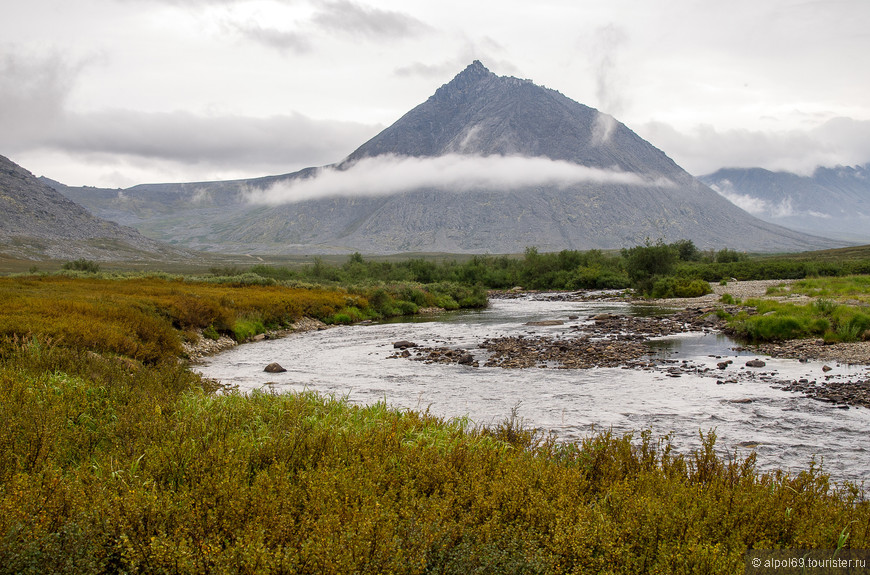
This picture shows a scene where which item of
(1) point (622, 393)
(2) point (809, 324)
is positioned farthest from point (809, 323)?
(1) point (622, 393)

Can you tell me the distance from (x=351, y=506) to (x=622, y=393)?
40.7ft

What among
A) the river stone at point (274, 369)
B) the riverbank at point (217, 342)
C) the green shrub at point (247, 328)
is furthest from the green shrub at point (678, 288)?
the river stone at point (274, 369)

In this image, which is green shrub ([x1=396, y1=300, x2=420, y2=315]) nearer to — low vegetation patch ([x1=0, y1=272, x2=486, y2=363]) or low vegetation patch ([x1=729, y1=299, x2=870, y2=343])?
low vegetation patch ([x1=0, y1=272, x2=486, y2=363])

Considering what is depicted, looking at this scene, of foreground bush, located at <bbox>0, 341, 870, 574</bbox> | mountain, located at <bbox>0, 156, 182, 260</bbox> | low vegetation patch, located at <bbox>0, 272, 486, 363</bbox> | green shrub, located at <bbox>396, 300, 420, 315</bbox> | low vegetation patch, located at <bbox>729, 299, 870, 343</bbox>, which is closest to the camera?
foreground bush, located at <bbox>0, 341, 870, 574</bbox>

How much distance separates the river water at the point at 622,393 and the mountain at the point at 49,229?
14523 cm

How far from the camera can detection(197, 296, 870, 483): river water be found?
1086cm

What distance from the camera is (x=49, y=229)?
16938 cm

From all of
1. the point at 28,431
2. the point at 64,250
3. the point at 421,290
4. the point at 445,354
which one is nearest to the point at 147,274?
the point at 421,290

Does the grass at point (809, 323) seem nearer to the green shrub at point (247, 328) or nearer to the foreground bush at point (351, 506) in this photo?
the foreground bush at point (351, 506)

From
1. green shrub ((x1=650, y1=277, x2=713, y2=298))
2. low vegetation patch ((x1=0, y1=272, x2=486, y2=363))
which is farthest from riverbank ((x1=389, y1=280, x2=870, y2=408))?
green shrub ((x1=650, y1=277, x2=713, y2=298))

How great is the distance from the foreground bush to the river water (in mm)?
3228

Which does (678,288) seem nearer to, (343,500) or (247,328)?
(247,328)

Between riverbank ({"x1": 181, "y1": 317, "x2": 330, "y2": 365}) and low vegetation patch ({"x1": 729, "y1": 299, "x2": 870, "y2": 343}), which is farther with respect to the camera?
riverbank ({"x1": 181, "y1": 317, "x2": 330, "y2": 365})

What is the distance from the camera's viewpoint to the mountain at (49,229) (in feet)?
484
